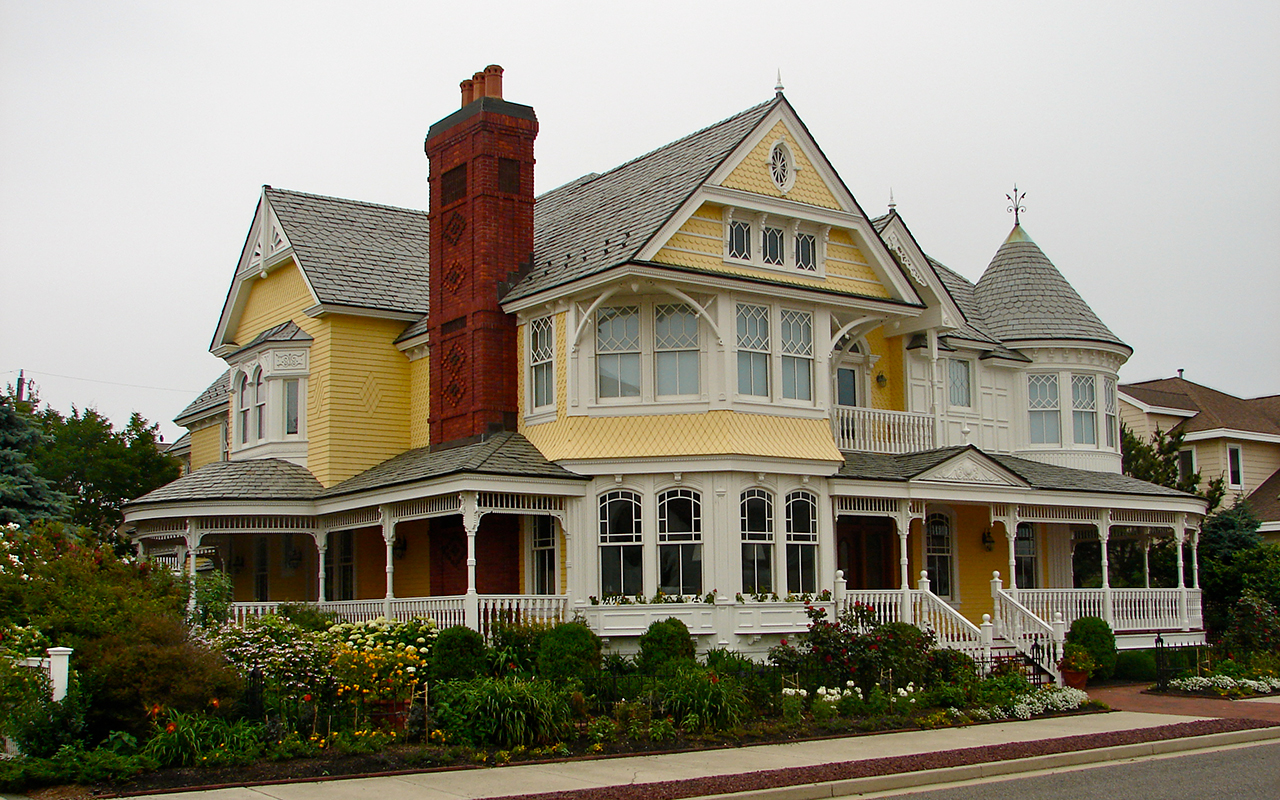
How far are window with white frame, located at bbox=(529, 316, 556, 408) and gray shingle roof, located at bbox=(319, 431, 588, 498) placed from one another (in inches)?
34.1

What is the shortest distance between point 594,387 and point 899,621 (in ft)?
22.1

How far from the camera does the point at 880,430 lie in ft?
86.2

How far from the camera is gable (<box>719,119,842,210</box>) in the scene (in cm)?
2391

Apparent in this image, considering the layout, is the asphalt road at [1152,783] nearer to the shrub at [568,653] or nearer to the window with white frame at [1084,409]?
the shrub at [568,653]

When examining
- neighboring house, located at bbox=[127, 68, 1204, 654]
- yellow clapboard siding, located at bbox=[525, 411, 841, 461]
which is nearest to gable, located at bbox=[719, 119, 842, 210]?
neighboring house, located at bbox=[127, 68, 1204, 654]

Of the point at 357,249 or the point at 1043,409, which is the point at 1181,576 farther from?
the point at 357,249

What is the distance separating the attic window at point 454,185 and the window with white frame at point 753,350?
6444mm

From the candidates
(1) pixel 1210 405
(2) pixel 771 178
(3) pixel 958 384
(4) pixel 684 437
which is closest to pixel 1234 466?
(1) pixel 1210 405

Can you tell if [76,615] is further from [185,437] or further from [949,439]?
[185,437]

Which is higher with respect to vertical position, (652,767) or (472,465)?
(472,465)

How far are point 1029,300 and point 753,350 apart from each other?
10755mm

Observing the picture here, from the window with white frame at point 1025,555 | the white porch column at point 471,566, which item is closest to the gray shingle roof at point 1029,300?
the window with white frame at point 1025,555

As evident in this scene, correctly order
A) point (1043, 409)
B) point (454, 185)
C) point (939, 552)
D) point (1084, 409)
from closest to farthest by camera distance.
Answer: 1. point (454, 185)
2. point (939, 552)
3. point (1043, 409)
4. point (1084, 409)

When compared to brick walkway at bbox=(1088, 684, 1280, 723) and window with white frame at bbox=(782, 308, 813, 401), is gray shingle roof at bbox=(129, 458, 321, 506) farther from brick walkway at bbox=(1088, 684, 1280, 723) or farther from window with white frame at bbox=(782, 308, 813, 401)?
brick walkway at bbox=(1088, 684, 1280, 723)
